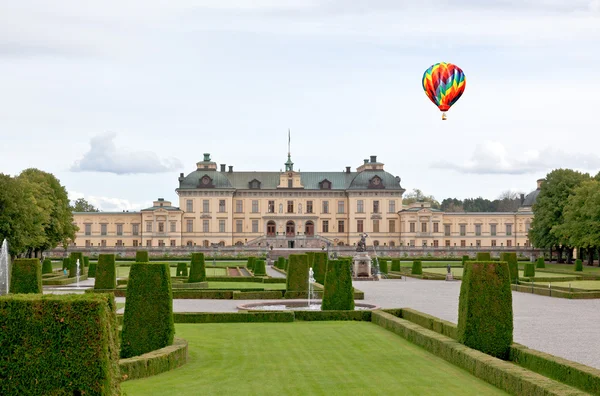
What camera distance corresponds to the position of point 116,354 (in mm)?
5699

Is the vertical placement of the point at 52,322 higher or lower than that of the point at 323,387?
higher

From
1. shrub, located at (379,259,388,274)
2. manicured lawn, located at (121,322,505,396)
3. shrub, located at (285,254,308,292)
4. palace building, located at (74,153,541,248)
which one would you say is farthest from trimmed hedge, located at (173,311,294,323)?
palace building, located at (74,153,541,248)

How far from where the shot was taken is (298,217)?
64688 mm

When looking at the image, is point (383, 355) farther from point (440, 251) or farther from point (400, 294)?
point (440, 251)

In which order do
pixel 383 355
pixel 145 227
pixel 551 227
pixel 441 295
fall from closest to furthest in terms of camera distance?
pixel 383 355, pixel 441 295, pixel 551 227, pixel 145 227

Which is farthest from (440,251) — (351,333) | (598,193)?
(351,333)

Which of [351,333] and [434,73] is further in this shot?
[434,73]

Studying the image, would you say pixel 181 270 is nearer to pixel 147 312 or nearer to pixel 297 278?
pixel 297 278

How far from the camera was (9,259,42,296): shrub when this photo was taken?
51.5 ft

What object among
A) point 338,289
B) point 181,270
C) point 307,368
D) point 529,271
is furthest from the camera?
point 181,270

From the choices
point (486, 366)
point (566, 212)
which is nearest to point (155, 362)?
point (486, 366)

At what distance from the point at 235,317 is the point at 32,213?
25.2 m

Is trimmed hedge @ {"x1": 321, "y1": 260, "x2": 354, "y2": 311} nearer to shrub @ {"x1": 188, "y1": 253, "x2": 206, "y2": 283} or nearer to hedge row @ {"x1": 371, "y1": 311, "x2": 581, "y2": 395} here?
hedge row @ {"x1": 371, "y1": 311, "x2": 581, "y2": 395}

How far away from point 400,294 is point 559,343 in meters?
11.2
